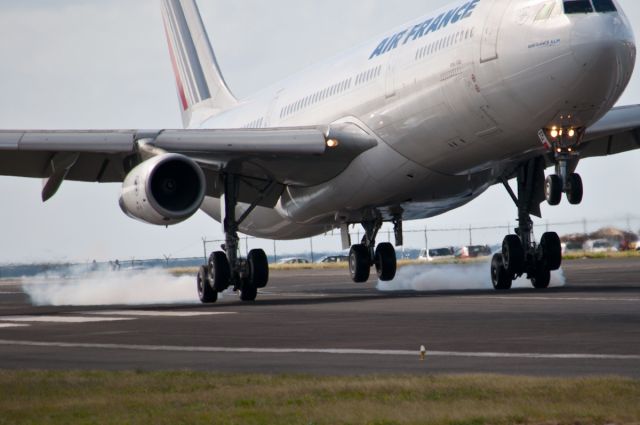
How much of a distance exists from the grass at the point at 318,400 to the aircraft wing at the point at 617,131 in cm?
1782

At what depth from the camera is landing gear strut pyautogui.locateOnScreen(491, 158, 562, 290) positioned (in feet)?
91.2

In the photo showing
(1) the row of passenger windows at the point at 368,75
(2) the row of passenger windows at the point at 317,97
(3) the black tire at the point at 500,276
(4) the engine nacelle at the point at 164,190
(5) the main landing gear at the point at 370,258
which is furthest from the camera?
(5) the main landing gear at the point at 370,258

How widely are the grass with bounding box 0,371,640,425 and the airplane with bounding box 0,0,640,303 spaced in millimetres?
12940

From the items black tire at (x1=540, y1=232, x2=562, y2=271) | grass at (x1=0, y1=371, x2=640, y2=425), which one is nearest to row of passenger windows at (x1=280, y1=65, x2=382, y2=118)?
black tire at (x1=540, y1=232, x2=562, y2=271)

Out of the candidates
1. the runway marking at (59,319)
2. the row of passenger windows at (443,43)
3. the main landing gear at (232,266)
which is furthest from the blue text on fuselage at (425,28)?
the runway marking at (59,319)

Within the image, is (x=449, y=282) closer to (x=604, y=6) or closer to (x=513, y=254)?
(x=513, y=254)

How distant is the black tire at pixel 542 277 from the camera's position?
28094 mm

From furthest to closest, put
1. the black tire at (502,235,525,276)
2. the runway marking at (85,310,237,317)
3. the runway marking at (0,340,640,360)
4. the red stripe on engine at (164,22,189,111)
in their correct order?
the red stripe on engine at (164,22,189,111) → the black tire at (502,235,525,276) → the runway marking at (85,310,237,317) → the runway marking at (0,340,640,360)

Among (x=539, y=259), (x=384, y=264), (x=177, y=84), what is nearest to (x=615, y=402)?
(x=539, y=259)

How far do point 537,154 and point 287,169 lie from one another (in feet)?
20.2

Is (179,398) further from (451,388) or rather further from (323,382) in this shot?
(451,388)

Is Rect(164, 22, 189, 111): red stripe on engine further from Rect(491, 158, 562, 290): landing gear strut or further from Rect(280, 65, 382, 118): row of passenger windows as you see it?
Rect(491, 158, 562, 290): landing gear strut

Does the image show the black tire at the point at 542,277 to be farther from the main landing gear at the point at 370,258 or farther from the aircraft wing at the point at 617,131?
the main landing gear at the point at 370,258

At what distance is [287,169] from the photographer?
29.0 m
